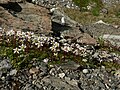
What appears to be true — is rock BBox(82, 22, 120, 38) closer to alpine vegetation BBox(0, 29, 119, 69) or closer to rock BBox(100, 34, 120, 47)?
rock BBox(100, 34, 120, 47)

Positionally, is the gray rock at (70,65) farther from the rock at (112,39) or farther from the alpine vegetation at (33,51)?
the rock at (112,39)

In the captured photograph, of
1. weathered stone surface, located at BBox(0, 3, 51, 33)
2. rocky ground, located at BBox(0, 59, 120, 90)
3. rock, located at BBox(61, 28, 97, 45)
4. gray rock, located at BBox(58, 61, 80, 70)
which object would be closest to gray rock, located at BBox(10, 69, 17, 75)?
rocky ground, located at BBox(0, 59, 120, 90)

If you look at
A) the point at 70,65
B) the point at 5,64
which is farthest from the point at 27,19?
the point at 5,64

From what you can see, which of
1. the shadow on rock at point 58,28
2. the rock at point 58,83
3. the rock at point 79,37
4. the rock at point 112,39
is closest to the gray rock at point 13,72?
the rock at point 58,83

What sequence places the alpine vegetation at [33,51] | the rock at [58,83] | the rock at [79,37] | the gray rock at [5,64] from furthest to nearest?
1. the rock at [79,37]
2. the alpine vegetation at [33,51]
3. the gray rock at [5,64]
4. the rock at [58,83]

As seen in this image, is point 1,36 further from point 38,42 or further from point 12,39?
point 38,42

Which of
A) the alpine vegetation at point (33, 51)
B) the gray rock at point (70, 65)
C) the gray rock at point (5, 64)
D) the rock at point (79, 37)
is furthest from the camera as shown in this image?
the rock at point (79, 37)

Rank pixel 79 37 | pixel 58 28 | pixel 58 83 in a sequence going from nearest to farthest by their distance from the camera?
pixel 58 83 → pixel 79 37 → pixel 58 28

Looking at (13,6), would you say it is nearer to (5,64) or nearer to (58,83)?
(5,64)
